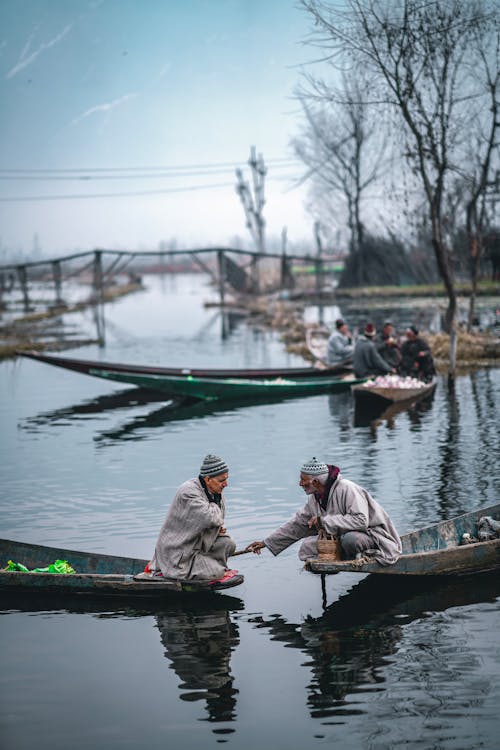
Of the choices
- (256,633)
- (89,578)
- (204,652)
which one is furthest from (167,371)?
(204,652)

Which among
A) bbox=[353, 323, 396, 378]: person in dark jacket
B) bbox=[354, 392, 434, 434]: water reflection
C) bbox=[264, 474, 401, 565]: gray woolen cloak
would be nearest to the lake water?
bbox=[264, 474, 401, 565]: gray woolen cloak

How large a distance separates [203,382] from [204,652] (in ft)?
46.1

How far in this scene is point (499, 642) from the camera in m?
8.11

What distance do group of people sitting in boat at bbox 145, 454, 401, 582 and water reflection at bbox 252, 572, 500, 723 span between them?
538 millimetres

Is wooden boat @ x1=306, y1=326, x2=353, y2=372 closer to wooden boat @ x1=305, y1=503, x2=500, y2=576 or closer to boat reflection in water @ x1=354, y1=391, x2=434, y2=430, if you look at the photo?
boat reflection in water @ x1=354, y1=391, x2=434, y2=430

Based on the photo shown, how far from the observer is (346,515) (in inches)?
342

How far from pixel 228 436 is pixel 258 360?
1381 centimetres

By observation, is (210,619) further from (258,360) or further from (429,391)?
(258,360)

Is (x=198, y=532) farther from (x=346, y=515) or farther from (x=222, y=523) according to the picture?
(x=346, y=515)

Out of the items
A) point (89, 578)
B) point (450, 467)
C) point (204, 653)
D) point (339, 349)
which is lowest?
point (204, 653)

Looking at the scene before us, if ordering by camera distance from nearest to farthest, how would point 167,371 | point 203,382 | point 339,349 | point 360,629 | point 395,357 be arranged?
point 360,629 < point 203,382 < point 395,357 < point 167,371 < point 339,349

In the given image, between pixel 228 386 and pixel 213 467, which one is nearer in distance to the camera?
pixel 213 467

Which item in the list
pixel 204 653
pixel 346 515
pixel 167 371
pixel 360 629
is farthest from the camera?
pixel 167 371

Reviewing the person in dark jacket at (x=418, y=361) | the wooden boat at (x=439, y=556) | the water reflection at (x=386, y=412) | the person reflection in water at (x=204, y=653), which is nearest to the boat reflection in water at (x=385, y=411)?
the water reflection at (x=386, y=412)
